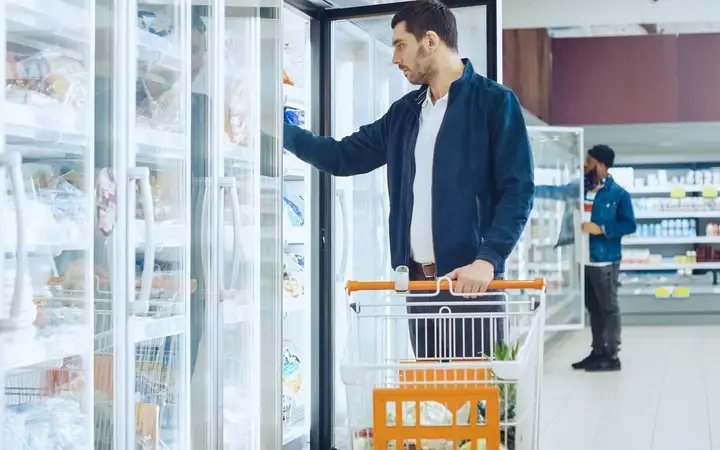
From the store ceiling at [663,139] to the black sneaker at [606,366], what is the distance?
4.37 m

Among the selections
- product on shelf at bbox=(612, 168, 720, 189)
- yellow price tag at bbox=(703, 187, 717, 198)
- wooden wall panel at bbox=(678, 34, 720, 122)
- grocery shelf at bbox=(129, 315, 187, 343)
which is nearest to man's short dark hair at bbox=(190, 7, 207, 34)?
grocery shelf at bbox=(129, 315, 187, 343)

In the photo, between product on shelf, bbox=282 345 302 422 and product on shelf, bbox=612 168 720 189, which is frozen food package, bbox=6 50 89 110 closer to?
product on shelf, bbox=282 345 302 422

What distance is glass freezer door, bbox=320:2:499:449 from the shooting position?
4230 millimetres

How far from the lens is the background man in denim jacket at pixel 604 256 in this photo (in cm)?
769

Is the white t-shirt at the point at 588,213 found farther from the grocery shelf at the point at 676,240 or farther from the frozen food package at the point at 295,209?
the frozen food package at the point at 295,209

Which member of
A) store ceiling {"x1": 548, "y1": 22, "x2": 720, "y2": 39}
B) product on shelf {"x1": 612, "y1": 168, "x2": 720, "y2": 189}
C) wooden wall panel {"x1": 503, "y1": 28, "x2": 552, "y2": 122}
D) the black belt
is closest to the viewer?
the black belt

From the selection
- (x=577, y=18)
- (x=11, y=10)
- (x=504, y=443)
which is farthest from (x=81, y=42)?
(x=577, y=18)

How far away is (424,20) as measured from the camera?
2703mm

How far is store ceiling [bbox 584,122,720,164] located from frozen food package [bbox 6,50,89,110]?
9538mm

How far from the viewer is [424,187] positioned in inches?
110

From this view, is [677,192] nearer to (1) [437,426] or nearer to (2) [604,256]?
(2) [604,256]

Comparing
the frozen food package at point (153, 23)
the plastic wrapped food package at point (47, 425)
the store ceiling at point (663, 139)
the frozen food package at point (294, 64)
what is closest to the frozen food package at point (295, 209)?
the frozen food package at point (294, 64)

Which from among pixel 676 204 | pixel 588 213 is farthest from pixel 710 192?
pixel 588 213

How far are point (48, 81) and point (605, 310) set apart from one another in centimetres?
602
